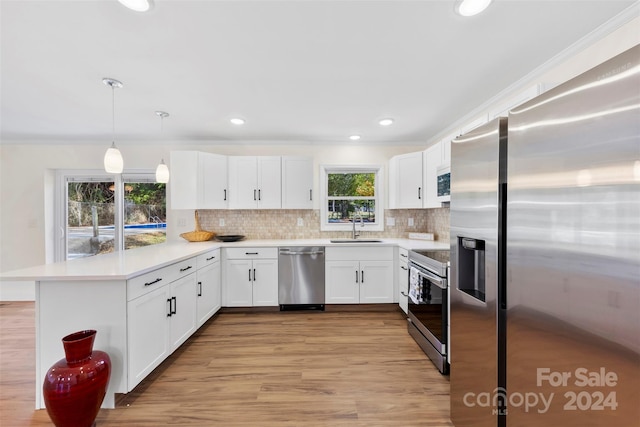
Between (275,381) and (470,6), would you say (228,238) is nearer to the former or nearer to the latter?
(275,381)

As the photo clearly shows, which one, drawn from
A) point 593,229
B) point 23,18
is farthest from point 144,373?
point 593,229

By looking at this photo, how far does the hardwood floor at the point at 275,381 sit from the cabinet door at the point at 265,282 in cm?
41

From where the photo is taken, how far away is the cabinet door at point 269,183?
3.81 m

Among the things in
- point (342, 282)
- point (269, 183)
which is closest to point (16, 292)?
point (269, 183)

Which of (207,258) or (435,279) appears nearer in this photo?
(435,279)

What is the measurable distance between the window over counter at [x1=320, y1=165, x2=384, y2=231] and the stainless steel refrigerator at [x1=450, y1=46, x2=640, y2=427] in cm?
277

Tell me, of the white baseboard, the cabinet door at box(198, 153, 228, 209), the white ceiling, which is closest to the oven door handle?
the white ceiling

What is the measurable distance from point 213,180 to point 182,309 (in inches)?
71.7

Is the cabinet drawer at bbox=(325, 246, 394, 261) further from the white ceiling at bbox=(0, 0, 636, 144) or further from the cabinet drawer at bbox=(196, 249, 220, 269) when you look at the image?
the white ceiling at bbox=(0, 0, 636, 144)

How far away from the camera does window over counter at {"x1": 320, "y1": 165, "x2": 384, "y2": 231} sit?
4160 millimetres

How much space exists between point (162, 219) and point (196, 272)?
5.80 ft

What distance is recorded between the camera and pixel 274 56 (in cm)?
187

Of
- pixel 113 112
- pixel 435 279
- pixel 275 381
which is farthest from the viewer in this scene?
pixel 113 112

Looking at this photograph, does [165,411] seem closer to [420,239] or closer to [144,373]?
[144,373]
